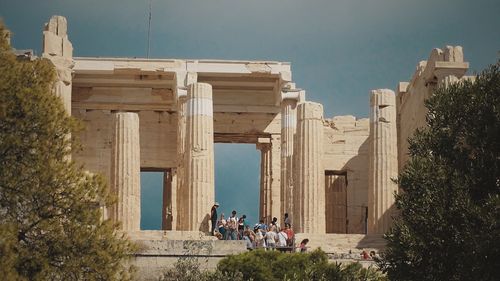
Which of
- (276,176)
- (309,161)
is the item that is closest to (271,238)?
(309,161)

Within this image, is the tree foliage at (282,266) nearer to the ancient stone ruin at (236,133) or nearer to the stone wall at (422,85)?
the ancient stone ruin at (236,133)

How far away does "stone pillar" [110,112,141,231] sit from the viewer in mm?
57188

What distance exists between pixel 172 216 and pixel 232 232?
11.2 m

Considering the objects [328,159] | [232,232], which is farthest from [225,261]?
[328,159]

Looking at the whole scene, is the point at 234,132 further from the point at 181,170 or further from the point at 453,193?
the point at 453,193

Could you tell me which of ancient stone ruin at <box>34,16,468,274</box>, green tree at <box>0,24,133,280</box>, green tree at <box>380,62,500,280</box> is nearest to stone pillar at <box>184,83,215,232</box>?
ancient stone ruin at <box>34,16,468,274</box>

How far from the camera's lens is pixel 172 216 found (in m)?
62.8

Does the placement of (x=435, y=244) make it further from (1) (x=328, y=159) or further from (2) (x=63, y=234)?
(1) (x=328, y=159)

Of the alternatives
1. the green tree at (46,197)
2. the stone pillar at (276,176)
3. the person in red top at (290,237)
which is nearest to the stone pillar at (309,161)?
the stone pillar at (276,176)

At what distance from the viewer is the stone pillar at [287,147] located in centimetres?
5922

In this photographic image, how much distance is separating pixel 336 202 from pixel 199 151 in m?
9.71

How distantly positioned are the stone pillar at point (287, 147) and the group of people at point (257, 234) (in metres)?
5.02

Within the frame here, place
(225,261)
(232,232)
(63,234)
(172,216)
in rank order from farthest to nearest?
(172,216) → (232,232) → (225,261) → (63,234)

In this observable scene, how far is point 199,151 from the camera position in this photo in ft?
190
